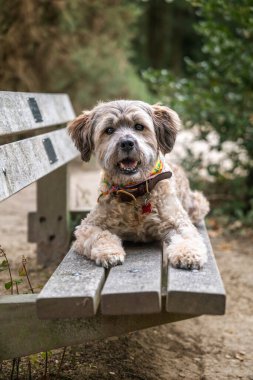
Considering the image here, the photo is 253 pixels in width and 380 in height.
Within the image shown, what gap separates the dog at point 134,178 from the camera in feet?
11.9

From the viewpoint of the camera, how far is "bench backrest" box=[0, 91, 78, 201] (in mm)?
3188

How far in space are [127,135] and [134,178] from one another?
28 centimetres

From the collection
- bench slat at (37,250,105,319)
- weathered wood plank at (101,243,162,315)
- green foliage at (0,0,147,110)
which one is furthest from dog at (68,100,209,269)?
Answer: green foliage at (0,0,147,110)

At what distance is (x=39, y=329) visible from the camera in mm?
2746

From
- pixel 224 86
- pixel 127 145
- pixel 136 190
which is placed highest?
pixel 224 86

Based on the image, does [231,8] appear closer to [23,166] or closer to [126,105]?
[126,105]

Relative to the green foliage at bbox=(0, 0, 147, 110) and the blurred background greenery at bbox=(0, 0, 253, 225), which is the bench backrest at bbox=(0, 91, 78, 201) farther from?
the green foliage at bbox=(0, 0, 147, 110)

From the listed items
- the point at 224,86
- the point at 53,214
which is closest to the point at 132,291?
the point at 53,214

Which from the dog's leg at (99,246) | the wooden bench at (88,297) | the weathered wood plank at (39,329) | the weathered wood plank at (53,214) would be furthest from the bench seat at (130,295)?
the weathered wood plank at (53,214)

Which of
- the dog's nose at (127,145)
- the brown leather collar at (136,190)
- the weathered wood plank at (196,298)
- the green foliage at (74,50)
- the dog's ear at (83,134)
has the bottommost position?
the weathered wood plank at (196,298)

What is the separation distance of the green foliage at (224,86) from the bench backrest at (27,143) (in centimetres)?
287

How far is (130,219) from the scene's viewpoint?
146 inches

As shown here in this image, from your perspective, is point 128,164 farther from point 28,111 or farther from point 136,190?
point 28,111

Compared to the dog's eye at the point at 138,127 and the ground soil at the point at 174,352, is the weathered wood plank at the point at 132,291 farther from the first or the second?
the dog's eye at the point at 138,127
